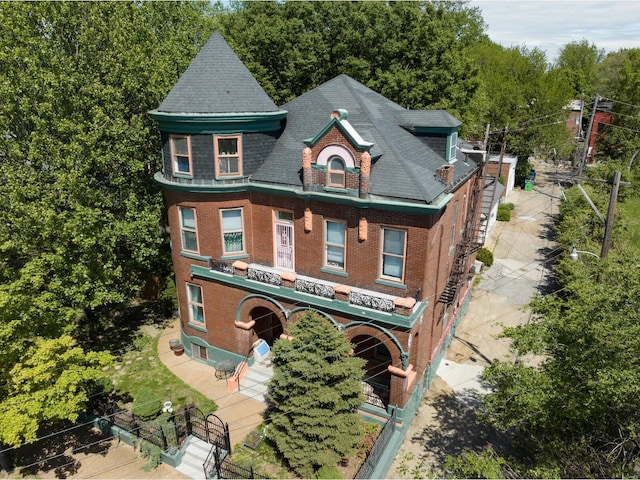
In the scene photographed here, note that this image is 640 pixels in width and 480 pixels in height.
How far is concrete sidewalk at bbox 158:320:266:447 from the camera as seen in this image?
59.4 ft

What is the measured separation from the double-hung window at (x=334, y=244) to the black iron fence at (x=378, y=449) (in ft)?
20.9

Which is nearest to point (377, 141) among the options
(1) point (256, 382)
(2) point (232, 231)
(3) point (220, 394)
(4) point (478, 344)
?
(2) point (232, 231)

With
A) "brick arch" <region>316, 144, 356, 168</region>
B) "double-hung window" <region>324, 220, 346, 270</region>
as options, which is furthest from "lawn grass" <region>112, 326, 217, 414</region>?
"brick arch" <region>316, 144, 356, 168</region>

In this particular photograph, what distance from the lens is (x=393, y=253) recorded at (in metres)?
17.3

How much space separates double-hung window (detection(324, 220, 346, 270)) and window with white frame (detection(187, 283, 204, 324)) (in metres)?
6.80

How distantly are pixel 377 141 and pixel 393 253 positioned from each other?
4.74 meters

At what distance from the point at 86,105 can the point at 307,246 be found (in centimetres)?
1271

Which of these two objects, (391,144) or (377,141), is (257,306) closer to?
(377,141)

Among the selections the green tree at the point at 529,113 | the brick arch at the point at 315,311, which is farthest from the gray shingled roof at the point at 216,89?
the green tree at the point at 529,113

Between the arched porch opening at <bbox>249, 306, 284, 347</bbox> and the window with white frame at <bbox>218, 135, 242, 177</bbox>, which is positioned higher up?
the window with white frame at <bbox>218, 135, 242, 177</bbox>

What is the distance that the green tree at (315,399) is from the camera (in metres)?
14.9

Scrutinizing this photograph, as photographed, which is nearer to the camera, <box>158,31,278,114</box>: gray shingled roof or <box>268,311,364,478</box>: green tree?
<box>268,311,364,478</box>: green tree

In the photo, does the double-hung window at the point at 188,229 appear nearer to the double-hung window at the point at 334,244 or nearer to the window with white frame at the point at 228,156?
the window with white frame at the point at 228,156

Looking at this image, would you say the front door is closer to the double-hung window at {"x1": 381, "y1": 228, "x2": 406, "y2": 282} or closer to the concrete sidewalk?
the double-hung window at {"x1": 381, "y1": 228, "x2": 406, "y2": 282}
